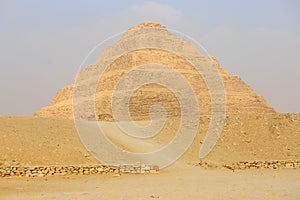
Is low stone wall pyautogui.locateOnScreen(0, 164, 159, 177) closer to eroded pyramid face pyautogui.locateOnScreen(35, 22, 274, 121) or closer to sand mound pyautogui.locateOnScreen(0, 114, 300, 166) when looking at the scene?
sand mound pyautogui.locateOnScreen(0, 114, 300, 166)

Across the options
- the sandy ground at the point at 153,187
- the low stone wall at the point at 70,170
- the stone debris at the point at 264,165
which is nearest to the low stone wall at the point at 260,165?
the stone debris at the point at 264,165

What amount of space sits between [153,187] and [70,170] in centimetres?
437

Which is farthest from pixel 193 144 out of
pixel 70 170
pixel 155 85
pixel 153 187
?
pixel 155 85

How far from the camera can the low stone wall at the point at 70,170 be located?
51.6 ft

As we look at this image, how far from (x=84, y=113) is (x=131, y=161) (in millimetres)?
34874

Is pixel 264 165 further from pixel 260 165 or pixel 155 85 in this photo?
pixel 155 85

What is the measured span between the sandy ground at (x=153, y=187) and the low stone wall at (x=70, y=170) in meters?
0.40

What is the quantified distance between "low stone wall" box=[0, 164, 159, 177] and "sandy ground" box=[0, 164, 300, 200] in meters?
0.40

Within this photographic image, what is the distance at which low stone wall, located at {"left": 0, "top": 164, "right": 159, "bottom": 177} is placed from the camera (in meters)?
15.7

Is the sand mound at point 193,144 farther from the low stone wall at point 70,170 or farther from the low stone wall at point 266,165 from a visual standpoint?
the low stone wall at point 266,165

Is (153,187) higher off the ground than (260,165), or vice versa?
(260,165)

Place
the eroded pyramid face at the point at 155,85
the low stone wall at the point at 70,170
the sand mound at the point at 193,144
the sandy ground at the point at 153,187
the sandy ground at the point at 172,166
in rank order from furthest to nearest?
the eroded pyramid face at the point at 155,85, the sand mound at the point at 193,144, the low stone wall at the point at 70,170, the sandy ground at the point at 172,166, the sandy ground at the point at 153,187

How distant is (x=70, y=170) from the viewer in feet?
53.2

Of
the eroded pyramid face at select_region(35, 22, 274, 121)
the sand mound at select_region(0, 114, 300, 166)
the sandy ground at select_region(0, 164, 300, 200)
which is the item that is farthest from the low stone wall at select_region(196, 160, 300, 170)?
the eroded pyramid face at select_region(35, 22, 274, 121)
